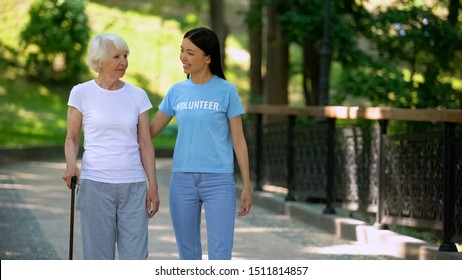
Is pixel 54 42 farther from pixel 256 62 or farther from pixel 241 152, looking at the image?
pixel 241 152

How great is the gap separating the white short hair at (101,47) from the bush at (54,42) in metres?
35.2

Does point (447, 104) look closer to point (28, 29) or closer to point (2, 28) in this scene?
point (28, 29)

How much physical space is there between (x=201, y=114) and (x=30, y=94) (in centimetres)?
3908

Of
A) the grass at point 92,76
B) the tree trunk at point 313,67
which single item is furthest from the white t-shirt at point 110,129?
the grass at point 92,76

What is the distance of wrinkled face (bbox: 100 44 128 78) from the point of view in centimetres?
638

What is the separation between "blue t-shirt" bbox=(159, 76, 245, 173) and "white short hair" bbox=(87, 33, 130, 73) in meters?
0.42

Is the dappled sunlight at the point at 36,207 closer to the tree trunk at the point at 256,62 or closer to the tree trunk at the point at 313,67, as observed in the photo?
the tree trunk at the point at 313,67

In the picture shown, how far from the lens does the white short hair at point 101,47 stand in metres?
6.38

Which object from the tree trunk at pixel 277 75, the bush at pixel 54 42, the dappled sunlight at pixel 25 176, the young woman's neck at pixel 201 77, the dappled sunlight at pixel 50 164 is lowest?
the dappled sunlight at pixel 25 176

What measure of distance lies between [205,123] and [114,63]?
56 centimetres

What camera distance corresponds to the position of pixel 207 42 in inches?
259

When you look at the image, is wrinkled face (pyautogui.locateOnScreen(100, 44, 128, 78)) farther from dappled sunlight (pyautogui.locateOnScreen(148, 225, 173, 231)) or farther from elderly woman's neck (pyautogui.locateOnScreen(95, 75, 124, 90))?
dappled sunlight (pyautogui.locateOnScreen(148, 225, 173, 231))

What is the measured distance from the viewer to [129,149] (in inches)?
252

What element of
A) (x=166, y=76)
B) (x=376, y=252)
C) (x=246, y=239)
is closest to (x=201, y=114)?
(x=376, y=252)
